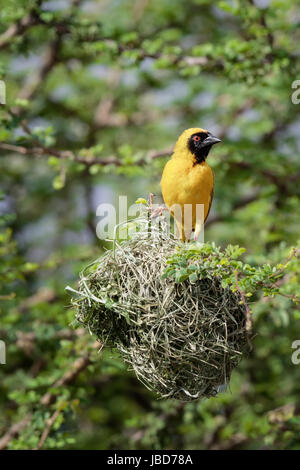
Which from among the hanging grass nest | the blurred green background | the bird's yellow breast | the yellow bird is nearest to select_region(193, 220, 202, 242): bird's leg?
the yellow bird

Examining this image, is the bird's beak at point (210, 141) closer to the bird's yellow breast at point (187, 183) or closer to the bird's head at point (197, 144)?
the bird's head at point (197, 144)

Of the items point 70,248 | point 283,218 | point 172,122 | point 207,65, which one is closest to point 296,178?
point 283,218

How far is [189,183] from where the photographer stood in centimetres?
446

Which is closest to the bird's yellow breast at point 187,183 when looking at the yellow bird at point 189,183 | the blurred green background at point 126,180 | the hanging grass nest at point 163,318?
the yellow bird at point 189,183

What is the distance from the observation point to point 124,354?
10.9ft

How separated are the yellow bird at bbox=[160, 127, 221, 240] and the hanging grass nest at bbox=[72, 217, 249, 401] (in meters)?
1.20

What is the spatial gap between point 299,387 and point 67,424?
10.3ft

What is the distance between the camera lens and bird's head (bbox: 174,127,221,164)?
4590 mm

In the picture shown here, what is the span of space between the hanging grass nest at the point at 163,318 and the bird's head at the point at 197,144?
1458 mm

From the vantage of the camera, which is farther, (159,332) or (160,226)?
(160,226)

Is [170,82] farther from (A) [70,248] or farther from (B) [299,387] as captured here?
(B) [299,387]

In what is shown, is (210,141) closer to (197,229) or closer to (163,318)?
(197,229)
